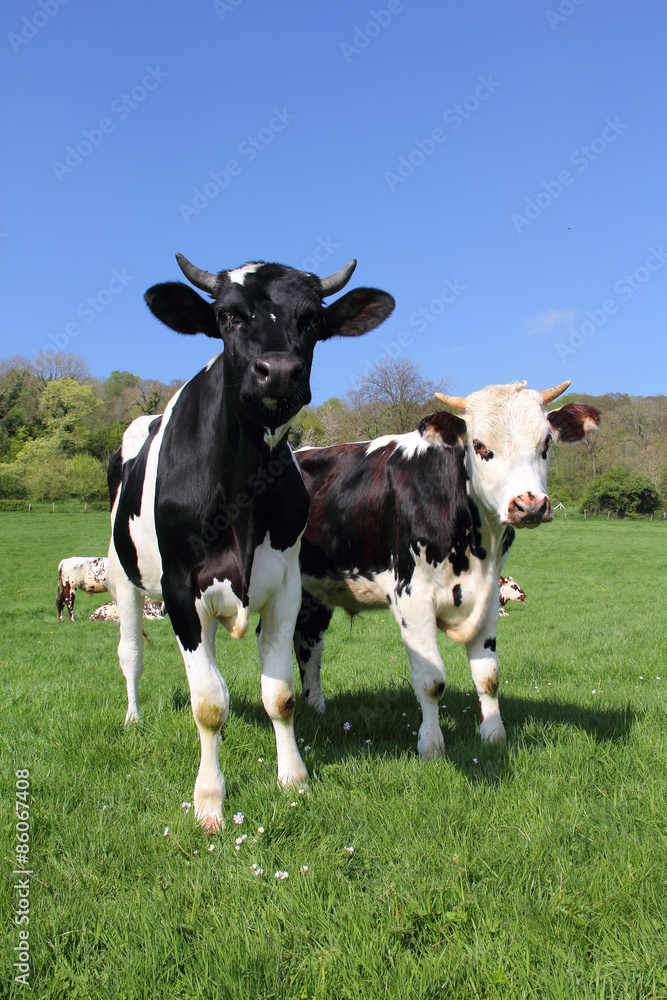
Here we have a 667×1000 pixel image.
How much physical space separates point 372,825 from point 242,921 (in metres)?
0.92

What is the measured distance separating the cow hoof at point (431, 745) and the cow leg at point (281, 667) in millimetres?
908

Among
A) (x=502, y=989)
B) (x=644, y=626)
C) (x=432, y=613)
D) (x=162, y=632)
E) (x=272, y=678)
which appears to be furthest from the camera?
(x=162, y=632)

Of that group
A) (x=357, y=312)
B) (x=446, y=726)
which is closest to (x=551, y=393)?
(x=357, y=312)

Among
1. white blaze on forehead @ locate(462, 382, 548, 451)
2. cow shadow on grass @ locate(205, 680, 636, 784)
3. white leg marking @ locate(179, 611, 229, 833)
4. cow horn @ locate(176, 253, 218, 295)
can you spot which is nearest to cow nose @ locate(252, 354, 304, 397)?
cow horn @ locate(176, 253, 218, 295)

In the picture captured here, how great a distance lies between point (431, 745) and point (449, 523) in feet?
4.72

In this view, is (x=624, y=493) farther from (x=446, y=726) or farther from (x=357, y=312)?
(x=357, y=312)

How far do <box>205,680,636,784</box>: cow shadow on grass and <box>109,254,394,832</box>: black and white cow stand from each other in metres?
0.81

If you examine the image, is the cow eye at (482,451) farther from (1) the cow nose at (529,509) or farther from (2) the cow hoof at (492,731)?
(2) the cow hoof at (492,731)

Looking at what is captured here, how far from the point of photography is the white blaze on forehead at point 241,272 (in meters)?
3.61

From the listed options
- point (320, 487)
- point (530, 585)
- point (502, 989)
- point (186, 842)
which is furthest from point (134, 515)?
point (530, 585)

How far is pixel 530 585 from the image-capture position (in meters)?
19.5

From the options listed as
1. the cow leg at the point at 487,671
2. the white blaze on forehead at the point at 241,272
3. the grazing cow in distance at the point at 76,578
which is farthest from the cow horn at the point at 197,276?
the grazing cow in distance at the point at 76,578

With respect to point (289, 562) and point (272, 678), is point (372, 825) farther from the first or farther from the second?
point (289, 562)

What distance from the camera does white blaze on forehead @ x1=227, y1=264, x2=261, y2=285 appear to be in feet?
11.8
